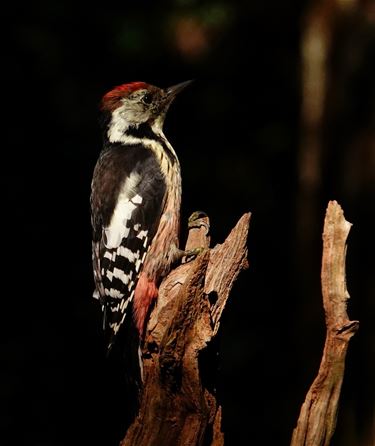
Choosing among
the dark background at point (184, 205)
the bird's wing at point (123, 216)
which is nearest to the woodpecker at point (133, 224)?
the bird's wing at point (123, 216)

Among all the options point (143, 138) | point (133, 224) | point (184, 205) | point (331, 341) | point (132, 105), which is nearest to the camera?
point (331, 341)

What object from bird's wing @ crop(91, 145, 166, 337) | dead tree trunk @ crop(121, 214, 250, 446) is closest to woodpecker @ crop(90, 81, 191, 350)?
bird's wing @ crop(91, 145, 166, 337)

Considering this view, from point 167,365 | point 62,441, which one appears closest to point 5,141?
point 62,441

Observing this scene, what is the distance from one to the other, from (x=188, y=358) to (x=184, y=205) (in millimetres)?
4768

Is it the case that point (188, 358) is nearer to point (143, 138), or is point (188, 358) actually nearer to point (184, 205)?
point (143, 138)

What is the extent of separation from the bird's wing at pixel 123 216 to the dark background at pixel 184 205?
5.46 ft

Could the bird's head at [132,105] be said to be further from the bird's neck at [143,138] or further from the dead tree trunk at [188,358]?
the dead tree trunk at [188,358]

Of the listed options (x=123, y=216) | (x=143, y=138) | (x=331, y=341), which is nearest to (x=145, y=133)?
(x=143, y=138)

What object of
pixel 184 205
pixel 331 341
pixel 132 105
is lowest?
pixel 331 341

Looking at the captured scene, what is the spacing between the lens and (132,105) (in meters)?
5.53

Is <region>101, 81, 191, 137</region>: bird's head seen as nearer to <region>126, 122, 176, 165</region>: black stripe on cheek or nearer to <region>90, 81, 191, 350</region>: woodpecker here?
<region>126, 122, 176, 165</region>: black stripe on cheek

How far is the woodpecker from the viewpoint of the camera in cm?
481

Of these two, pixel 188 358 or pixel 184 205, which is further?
pixel 184 205

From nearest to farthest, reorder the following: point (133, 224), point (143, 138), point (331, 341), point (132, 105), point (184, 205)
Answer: point (331, 341) → point (133, 224) → point (143, 138) → point (132, 105) → point (184, 205)
